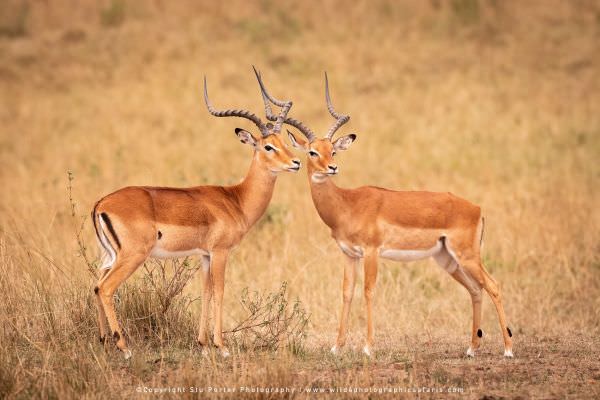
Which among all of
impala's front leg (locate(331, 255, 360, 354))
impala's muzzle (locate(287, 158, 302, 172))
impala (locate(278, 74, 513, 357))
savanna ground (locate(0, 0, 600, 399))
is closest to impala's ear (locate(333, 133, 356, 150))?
impala (locate(278, 74, 513, 357))

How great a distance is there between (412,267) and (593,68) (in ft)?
Answer: 44.6

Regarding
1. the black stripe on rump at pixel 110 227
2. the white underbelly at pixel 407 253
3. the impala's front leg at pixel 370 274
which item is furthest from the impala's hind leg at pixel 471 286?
the black stripe on rump at pixel 110 227

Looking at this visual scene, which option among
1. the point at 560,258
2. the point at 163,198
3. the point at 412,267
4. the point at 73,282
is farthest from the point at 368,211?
the point at 560,258

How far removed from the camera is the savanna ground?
7.78 m

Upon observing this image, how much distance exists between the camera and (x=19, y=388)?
681cm

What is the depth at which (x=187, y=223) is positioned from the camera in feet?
26.2

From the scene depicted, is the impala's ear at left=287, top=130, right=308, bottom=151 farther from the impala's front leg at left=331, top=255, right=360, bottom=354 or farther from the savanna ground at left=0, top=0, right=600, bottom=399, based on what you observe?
the savanna ground at left=0, top=0, right=600, bottom=399

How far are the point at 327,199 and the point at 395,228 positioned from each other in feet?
2.26

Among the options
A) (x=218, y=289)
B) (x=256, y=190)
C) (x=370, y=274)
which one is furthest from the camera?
(x=256, y=190)

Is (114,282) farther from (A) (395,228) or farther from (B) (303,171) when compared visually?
(B) (303,171)

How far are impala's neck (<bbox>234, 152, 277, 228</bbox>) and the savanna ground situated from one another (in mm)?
1126

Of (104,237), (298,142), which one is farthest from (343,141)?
(104,237)

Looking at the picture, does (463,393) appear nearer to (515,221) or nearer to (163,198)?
(163,198)

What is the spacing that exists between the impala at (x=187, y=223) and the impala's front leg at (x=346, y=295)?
3.21 feet
